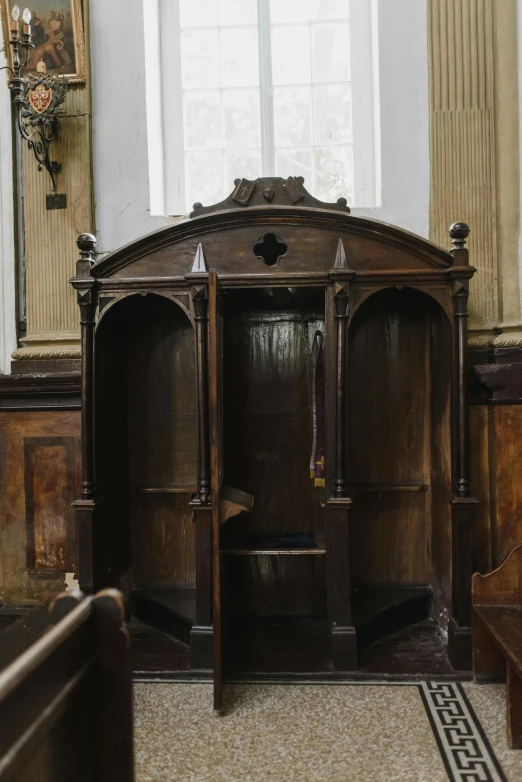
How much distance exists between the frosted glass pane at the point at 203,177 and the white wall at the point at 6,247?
41.3 inches

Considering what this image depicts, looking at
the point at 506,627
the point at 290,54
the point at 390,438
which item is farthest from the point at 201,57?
the point at 506,627

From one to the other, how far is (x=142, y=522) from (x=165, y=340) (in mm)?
1045

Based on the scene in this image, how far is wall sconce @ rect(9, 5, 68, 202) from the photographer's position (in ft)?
11.5

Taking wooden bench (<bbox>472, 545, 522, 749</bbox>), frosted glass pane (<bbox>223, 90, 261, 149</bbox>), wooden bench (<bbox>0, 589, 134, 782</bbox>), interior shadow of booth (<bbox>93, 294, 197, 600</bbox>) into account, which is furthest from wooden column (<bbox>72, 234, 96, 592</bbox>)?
wooden bench (<bbox>472, 545, 522, 749</bbox>)

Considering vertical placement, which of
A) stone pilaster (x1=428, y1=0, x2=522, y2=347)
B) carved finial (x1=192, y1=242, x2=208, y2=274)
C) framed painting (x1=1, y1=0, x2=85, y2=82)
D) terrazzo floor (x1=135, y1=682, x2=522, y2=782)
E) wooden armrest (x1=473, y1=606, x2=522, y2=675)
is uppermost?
framed painting (x1=1, y1=0, x2=85, y2=82)

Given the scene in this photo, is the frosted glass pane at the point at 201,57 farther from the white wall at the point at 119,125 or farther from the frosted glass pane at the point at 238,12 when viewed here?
the white wall at the point at 119,125

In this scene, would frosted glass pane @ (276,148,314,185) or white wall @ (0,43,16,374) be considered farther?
frosted glass pane @ (276,148,314,185)

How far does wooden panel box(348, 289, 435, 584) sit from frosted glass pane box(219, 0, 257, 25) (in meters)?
1.99

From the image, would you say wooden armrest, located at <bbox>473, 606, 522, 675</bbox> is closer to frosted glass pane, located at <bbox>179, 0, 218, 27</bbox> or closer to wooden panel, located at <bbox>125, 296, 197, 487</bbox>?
wooden panel, located at <bbox>125, 296, 197, 487</bbox>

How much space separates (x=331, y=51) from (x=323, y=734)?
12.1 ft

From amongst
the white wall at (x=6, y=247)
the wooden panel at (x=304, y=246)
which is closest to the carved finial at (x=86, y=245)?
the wooden panel at (x=304, y=246)

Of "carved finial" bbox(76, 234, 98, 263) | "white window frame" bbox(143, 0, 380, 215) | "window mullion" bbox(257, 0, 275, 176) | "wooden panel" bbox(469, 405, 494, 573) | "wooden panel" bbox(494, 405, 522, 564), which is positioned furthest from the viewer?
"window mullion" bbox(257, 0, 275, 176)

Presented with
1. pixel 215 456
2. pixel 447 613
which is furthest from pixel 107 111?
Result: pixel 447 613

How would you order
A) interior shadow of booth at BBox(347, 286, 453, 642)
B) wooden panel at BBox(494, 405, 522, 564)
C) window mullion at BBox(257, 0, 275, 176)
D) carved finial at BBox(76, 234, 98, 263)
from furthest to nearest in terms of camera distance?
window mullion at BBox(257, 0, 275, 176)
interior shadow of booth at BBox(347, 286, 453, 642)
wooden panel at BBox(494, 405, 522, 564)
carved finial at BBox(76, 234, 98, 263)
